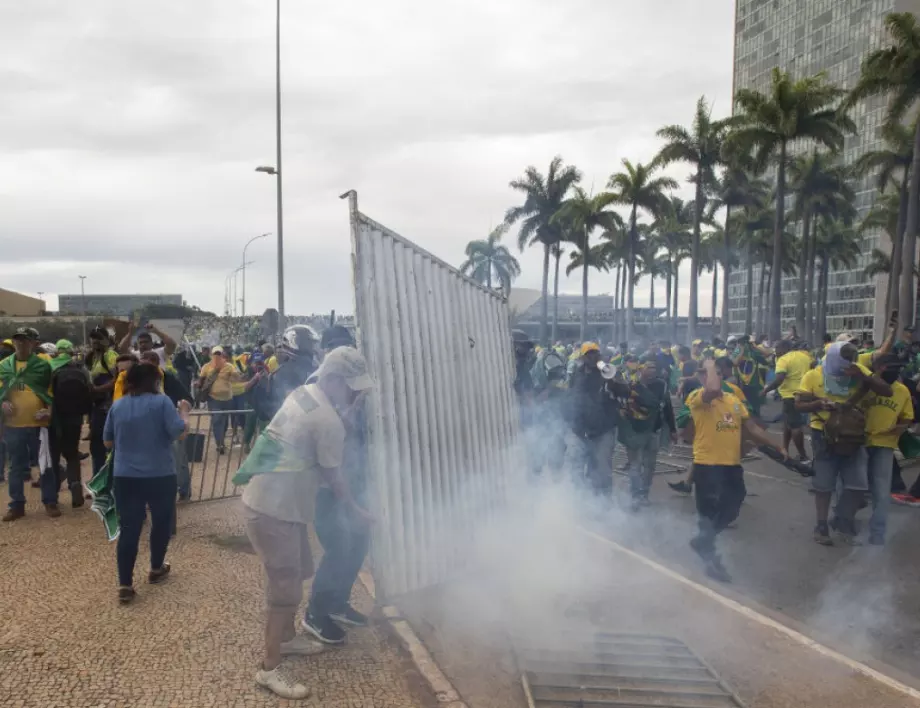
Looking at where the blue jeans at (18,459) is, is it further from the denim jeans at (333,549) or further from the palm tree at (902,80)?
the palm tree at (902,80)

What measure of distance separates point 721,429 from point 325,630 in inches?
133

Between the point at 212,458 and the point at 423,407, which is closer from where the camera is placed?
the point at 423,407

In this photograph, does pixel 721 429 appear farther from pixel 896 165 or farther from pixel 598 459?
pixel 896 165

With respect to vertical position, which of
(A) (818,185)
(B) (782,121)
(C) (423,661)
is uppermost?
(B) (782,121)

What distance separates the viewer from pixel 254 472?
3.26 metres

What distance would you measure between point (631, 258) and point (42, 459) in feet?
122

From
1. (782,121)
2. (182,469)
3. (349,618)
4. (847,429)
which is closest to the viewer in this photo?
(349,618)

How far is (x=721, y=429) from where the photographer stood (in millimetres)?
5445

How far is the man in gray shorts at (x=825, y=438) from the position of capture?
5.92 meters

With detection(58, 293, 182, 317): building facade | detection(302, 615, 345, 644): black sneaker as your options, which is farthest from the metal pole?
detection(58, 293, 182, 317): building facade

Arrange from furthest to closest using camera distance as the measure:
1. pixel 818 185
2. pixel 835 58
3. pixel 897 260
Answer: pixel 835 58
pixel 818 185
pixel 897 260

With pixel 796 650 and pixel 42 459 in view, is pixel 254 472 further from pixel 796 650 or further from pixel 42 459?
pixel 42 459

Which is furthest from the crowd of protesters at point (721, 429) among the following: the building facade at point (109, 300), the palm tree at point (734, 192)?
the building facade at point (109, 300)

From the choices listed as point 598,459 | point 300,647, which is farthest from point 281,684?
point 598,459
